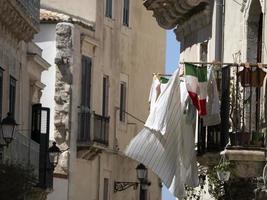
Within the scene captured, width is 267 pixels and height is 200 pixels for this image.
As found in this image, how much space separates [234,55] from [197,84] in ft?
11.7

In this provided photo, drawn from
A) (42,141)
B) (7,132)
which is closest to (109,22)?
(42,141)

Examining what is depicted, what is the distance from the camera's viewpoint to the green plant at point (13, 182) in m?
33.3

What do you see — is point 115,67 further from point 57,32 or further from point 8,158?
point 8,158

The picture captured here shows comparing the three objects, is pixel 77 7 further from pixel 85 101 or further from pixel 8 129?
pixel 8 129

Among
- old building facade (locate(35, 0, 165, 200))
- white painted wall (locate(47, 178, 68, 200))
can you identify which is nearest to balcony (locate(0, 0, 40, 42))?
old building facade (locate(35, 0, 165, 200))

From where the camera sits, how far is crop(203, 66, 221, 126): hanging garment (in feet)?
83.9

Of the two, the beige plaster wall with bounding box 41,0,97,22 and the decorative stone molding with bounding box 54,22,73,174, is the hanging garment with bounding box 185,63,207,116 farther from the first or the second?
the beige plaster wall with bounding box 41,0,97,22

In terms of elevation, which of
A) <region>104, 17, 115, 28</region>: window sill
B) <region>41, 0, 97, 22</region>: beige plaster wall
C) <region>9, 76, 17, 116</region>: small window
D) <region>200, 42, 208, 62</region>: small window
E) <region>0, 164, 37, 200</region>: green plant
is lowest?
<region>0, 164, 37, 200</region>: green plant

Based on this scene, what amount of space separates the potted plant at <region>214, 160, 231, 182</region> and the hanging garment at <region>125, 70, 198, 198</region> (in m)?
1.52

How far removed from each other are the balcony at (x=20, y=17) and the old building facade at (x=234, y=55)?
15.2ft

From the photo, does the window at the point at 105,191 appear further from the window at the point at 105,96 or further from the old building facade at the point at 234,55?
the old building facade at the point at 234,55

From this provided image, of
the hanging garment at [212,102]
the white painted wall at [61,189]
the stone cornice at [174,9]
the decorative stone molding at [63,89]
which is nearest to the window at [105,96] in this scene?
the decorative stone molding at [63,89]

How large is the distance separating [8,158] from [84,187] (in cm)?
1687

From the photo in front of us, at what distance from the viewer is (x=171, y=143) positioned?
27.3m
